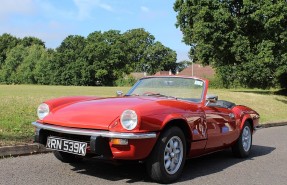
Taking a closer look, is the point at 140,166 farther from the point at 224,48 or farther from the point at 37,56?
the point at 37,56

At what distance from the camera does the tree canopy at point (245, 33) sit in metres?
26.3

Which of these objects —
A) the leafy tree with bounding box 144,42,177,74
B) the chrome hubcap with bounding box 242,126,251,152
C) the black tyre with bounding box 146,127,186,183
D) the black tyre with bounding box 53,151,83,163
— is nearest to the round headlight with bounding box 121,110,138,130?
the black tyre with bounding box 146,127,186,183

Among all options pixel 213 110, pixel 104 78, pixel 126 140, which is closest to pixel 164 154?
pixel 126 140

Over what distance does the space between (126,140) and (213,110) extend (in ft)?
7.02

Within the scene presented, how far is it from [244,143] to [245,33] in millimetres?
22267

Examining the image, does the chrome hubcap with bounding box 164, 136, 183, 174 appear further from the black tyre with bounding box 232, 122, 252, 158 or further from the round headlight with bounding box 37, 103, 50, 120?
the black tyre with bounding box 232, 122, 252, 158

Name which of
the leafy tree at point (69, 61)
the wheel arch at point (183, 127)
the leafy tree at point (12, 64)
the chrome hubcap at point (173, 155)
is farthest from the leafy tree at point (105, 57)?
the chrome hubcap at point (173, 155)

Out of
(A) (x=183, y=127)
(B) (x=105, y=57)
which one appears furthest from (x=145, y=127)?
(B) (x=105, y=57)

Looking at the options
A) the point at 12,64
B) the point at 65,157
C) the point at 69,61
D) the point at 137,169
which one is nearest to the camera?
the point at 137,169

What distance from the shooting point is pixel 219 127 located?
21.0ft

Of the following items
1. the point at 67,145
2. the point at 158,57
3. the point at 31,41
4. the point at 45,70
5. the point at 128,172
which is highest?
the point at 31,41

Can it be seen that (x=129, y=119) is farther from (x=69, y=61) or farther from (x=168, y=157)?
(x=69, y=61)

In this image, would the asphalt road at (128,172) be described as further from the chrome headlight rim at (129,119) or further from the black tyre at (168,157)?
the chrome headlight rim at (129,119)

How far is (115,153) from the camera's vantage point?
4824 millimetres
